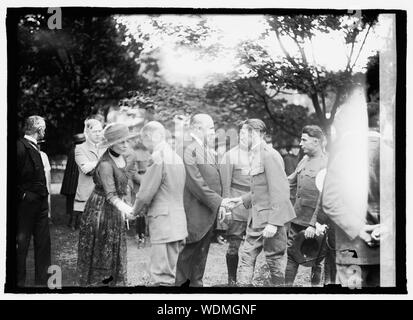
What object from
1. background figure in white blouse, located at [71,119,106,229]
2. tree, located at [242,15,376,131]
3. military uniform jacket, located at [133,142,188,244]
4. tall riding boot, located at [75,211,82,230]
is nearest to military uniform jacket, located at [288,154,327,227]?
tree, located at [242,15,376,131]

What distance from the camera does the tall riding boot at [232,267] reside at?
5.54m

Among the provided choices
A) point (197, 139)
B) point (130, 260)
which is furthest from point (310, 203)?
point (130, 260)

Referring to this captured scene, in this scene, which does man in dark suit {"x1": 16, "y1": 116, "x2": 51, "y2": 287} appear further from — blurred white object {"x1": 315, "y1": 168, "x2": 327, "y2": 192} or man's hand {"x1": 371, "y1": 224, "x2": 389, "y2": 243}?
man's hand {"x1": 371, "y1": 224, "x2": 389, "y2": 243}

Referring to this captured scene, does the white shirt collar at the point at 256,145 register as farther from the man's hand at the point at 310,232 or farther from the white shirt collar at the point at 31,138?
the white shirt collar at the point at 31,138

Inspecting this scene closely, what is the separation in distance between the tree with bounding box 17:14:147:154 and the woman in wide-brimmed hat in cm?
37

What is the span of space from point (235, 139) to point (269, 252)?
3.55ft

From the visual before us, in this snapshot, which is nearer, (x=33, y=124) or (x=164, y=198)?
(x=164, y=198)

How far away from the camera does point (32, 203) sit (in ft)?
18.3

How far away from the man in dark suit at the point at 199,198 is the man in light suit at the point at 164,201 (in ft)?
0.23

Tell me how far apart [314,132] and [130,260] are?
2.06 meters

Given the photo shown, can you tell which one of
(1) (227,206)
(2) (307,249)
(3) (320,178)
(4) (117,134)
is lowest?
(2) (307,249)

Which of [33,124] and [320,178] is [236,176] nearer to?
[320,178]

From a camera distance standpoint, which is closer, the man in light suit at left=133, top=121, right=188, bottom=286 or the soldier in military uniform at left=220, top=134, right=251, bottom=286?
the man in light suit at left=133, top=121, right=188, bottom=286

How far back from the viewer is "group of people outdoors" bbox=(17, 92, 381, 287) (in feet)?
18.0
